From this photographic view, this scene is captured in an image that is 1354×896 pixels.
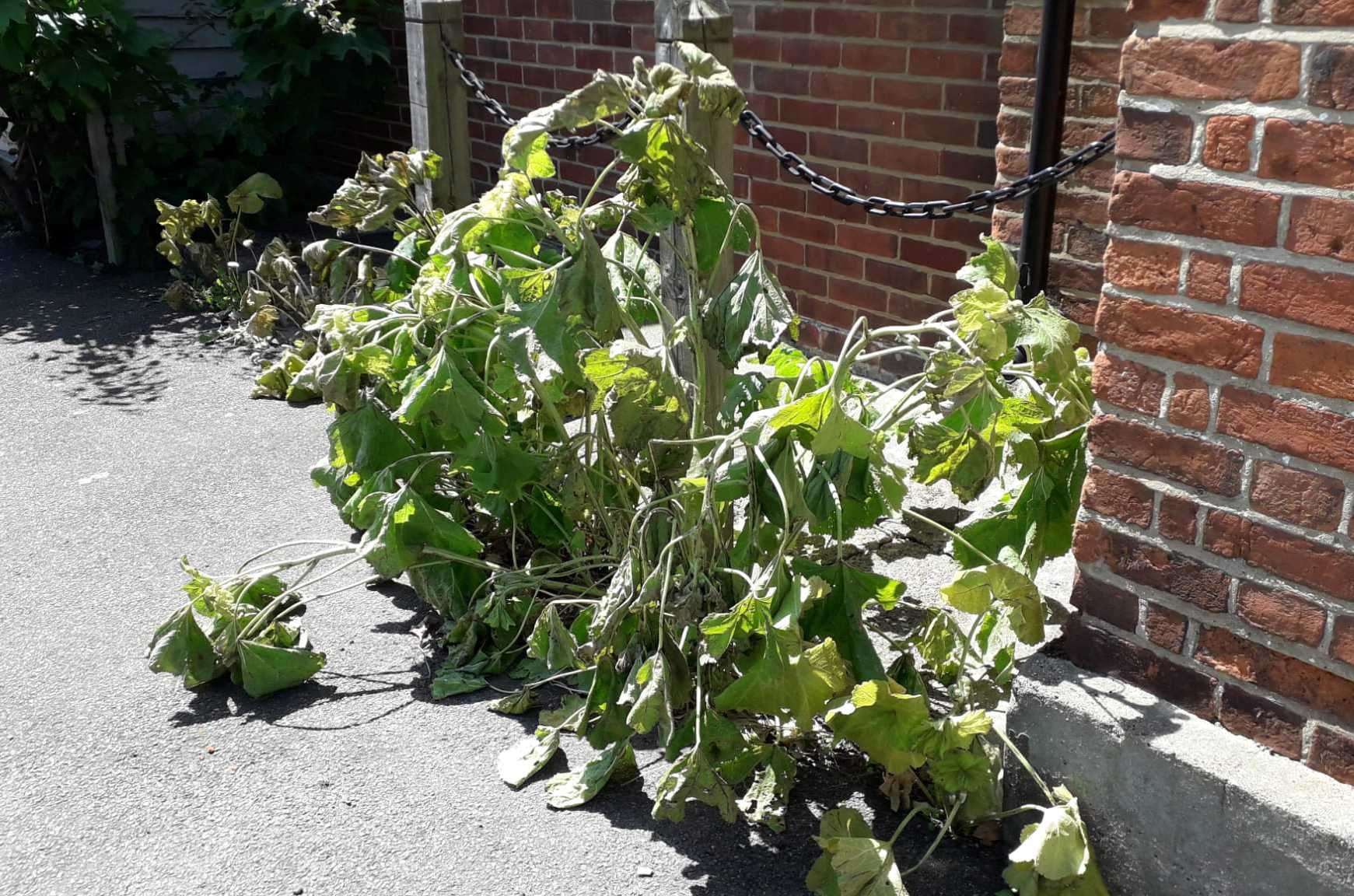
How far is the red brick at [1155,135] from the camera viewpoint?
2.05 meters

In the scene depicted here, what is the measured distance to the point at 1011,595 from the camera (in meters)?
2.31

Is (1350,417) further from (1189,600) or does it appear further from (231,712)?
(231,712)

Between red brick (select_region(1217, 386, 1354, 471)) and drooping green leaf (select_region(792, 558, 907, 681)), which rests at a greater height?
red brick (select_region(1217, 386, 1354, 471))

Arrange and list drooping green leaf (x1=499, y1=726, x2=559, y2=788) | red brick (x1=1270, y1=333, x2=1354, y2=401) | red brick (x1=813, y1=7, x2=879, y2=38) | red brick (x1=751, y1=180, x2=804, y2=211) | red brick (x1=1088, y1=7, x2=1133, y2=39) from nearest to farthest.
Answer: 1. red brick (x1=1270, y1=333, x2=1354, y2=401)
2. drooping green leaf (x1=499, y1=726, x2=559, y2=788)
3. red brick (x1=1088, y1=7, x2=1133, y2=39)
4. red brick (x1=813, y1=7, x2=879, y2=38)
5. red brick (x1=751, y1=180, x2=804, y2=211)

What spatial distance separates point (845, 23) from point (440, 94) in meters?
1.57

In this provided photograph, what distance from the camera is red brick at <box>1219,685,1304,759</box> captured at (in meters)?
2.13

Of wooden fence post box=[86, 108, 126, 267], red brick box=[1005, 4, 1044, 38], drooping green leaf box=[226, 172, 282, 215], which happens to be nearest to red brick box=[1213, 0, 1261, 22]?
red brick box=[1005, 4, 1044, 38]

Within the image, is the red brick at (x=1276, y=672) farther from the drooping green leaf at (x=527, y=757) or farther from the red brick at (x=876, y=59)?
the red brick at (x=876, y=59)

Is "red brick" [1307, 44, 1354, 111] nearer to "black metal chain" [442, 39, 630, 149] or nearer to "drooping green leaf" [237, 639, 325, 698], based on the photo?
"drooping green leaf" [237, 639, 325, 698]

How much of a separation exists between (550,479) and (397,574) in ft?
1.38

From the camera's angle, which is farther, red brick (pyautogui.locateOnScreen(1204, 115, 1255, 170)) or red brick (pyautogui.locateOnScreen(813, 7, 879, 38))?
red brick (pyautogui.locateOnScreen(813, 7, 879, 38))

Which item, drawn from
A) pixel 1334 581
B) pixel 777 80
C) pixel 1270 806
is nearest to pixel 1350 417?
pixel 1334 581

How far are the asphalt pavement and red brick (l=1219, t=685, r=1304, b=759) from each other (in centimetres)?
55

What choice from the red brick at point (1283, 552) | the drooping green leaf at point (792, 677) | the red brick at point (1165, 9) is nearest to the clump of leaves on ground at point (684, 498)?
the drooping green leaf at point (792, 677)
